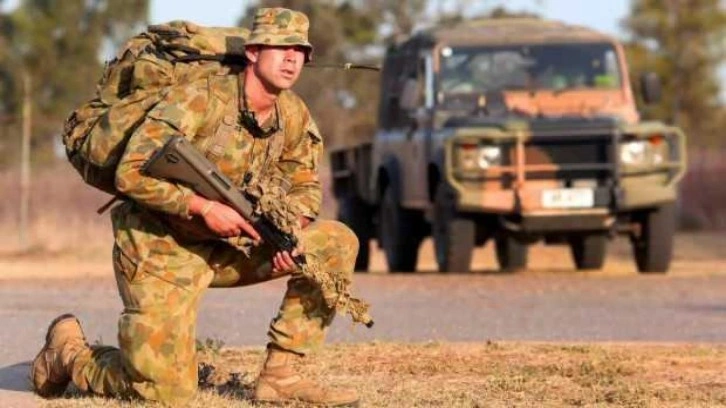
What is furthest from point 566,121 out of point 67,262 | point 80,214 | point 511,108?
point 80,214

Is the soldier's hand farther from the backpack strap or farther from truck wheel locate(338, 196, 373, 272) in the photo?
truck wheel locate(338, 196, 373, 272)

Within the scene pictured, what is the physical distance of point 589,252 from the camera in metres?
22.2

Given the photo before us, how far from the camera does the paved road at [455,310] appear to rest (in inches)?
463

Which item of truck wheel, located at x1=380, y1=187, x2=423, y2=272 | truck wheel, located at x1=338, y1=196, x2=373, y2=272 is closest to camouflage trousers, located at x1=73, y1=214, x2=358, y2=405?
truck wheel, located at x1=380, y1=187, x2=423, y2=272

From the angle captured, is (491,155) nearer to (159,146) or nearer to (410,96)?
(410,96)

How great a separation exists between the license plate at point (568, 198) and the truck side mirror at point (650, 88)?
203 cm

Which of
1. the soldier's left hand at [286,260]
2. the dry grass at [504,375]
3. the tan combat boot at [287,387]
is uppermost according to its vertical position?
the soldier's left hand at [286,260]

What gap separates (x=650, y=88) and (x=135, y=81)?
13.1 meters

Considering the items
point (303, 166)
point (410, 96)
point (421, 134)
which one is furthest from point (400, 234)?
point (303, 166)

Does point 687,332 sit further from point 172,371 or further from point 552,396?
point 172,371

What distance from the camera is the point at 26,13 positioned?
47969 millimetres

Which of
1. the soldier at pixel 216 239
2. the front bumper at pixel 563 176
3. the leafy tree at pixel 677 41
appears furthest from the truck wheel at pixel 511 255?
the leafy tree at pixel 677 41

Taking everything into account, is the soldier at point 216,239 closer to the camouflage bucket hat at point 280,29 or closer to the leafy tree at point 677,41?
the camouflage bucket hat at point 280,29

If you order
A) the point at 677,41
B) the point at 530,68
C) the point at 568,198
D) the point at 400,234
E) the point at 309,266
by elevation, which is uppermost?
the point at 309,266
